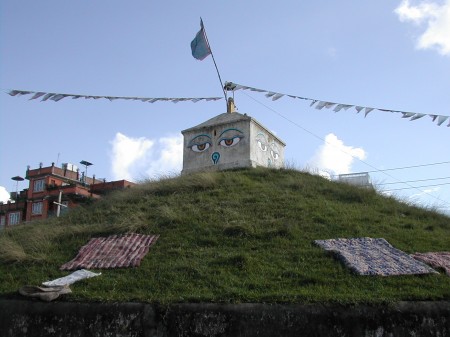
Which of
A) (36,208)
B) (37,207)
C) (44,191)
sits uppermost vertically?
(44,191)

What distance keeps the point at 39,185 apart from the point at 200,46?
48577 millimetres

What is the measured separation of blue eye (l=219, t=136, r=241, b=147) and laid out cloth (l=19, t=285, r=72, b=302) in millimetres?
10790

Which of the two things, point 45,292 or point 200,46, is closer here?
point 45,292

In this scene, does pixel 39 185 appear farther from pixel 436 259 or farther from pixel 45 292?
pixel 436 259

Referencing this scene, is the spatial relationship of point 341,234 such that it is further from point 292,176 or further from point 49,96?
point 49,96

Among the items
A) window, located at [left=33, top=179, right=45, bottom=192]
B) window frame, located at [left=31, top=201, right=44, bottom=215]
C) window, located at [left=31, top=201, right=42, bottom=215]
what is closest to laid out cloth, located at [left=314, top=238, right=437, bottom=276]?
window frame, located at [left=31, top=201, right=44, bottom=215]

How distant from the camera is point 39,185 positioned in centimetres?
6072

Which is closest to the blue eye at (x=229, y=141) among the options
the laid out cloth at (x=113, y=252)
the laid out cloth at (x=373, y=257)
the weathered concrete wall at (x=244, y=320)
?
the laid out cloth at (x=113, y=252)

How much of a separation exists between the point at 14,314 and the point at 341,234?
628 cm

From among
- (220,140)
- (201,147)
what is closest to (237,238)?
(220,140)

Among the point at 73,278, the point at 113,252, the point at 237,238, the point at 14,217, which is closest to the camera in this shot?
the point at 73,278

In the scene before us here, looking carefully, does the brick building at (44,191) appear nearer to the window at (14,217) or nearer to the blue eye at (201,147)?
the window at (14,217)

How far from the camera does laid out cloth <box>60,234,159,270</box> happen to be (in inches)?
350

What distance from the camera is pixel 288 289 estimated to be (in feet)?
23.1
